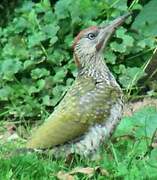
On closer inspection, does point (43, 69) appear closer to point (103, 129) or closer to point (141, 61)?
point (141, 61)

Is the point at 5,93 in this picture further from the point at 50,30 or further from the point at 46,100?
the point at 50,30

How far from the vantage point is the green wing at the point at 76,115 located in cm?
507

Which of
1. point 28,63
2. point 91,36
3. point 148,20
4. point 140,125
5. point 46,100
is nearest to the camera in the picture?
point 148,20

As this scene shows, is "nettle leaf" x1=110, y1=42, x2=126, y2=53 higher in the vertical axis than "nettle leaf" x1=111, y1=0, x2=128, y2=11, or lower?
lower

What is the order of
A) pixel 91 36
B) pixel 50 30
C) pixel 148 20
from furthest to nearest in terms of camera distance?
pixel 50 30, pixel 91 36, pixel 148 20

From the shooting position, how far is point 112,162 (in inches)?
196

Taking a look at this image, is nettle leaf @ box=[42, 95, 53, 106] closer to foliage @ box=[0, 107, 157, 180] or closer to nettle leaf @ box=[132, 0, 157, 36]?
foliage @ box=[0, 107, 157, 180]

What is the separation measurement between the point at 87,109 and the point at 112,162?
442 mm

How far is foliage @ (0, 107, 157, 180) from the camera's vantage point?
15.2ft

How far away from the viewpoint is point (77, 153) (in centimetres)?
508

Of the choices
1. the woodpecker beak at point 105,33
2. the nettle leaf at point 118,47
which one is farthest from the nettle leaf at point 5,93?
the woodpecker beak at point 105,33

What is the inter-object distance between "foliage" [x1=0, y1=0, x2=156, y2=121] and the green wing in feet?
4.64

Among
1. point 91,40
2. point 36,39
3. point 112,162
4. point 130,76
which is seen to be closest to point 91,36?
point 91,40

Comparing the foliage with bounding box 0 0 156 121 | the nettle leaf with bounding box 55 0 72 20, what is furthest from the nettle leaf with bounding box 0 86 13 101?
the nettle leaf with bounding box 55 0 72 20
